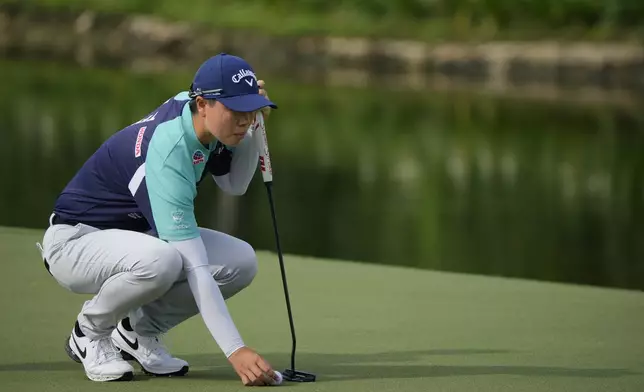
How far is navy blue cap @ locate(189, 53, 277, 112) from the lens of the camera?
12.3ft

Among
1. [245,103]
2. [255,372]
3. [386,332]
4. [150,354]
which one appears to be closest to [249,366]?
[255,372]

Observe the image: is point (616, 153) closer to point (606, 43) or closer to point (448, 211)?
point (448, 211)

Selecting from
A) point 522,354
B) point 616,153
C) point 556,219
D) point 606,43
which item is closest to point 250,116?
point 522,354

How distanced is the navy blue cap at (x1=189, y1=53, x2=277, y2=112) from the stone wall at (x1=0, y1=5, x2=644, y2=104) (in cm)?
2051

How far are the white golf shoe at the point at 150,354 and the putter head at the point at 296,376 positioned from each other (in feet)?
0.95

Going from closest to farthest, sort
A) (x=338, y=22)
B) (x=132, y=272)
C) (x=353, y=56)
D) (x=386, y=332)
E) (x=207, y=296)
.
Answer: (x=207, y=296) → (x=132, y=272) → (x=386, y=332) → (x=353, y=56) → (x=338, y=22)

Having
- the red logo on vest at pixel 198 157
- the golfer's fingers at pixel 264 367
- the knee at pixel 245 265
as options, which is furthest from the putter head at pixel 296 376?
the red logo on vest at pixel 198 157

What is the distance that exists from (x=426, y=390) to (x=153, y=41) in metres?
26.3

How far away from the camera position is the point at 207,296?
148 inches

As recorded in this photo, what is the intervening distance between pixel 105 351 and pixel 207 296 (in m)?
0.44

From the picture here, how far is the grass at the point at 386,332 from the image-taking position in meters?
4.12

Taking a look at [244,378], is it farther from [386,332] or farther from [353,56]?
[353,56]

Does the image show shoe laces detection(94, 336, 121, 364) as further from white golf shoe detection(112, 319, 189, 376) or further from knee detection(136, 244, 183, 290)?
knee detection(136, 244, 183, 290)

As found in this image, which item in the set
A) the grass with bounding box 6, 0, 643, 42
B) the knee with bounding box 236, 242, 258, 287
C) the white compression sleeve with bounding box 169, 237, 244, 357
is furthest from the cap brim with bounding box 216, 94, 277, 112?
the grass with bounding box 6, 0, 643, 42
